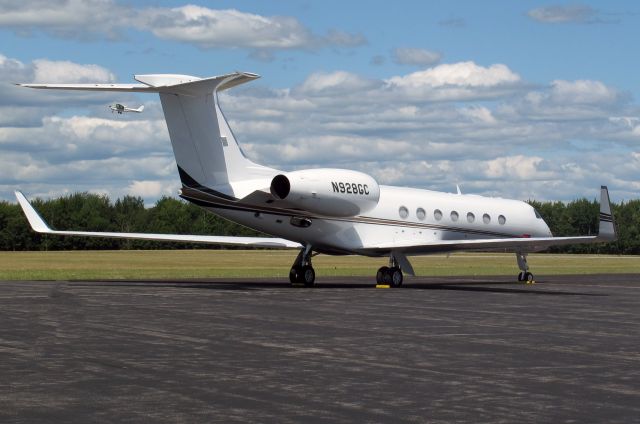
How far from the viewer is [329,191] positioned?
1247 inches

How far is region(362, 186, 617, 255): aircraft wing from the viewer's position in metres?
30.8

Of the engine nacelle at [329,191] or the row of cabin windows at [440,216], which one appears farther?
the row of cabin windows at [440,216]

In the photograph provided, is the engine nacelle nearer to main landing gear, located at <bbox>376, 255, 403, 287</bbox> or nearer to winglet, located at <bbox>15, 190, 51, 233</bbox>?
main landing gear, located at <bbox>376, 255, 403, 287</bbox>

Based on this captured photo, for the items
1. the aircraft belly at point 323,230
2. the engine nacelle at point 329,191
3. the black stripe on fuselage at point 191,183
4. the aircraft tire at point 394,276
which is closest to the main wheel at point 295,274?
the aircraft belly at point 323,230

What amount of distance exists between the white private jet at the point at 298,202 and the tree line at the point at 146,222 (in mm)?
72684

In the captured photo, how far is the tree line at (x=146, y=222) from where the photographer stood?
109 metres

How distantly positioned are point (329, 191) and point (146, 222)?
9321 cm

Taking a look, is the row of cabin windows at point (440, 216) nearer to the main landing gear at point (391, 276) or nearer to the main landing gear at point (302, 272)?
the main landing gear at point (391, 276)

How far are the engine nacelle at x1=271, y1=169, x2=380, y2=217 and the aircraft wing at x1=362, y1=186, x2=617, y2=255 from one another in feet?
5.40

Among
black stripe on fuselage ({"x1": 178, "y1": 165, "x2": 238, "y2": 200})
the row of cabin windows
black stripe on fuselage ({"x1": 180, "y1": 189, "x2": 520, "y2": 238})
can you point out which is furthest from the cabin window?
black stripe on fuselage ({"x1": 178, "y1": 165, "x2": 238, "y2": 200})

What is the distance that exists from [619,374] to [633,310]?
39.6ft

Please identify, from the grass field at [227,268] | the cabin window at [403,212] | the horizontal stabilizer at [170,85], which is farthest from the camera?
the grass field at [227,268]

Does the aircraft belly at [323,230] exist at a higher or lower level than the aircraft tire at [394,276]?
higher

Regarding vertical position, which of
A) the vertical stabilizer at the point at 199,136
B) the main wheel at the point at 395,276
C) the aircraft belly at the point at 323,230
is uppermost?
the vertical stabilizer at the point at 199,136
